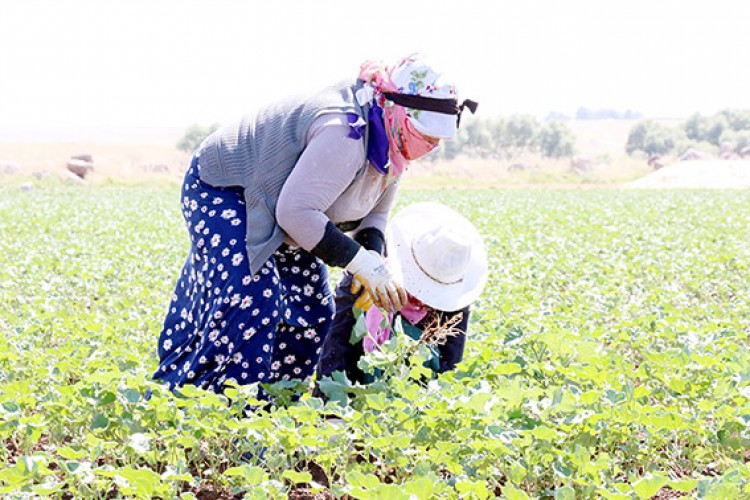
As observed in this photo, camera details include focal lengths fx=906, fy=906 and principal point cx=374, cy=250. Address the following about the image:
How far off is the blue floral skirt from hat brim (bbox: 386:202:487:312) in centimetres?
43

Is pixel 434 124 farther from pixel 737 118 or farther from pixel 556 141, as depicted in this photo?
pixel 737 118

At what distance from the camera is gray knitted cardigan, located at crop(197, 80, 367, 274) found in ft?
9.96

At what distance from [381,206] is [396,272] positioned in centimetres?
30

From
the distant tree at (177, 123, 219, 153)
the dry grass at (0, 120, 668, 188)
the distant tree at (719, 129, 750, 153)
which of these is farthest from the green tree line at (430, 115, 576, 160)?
the distant tree at (177, 123, 219, 153)

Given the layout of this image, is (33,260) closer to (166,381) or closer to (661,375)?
(166,381)

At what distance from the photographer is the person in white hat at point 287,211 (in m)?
2.94

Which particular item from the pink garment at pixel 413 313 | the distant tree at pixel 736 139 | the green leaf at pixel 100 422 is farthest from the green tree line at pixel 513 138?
the green leaf at pixel 100 422

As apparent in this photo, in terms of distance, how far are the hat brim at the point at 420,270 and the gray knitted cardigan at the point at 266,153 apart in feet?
1.98

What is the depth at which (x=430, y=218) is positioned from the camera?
152 inches

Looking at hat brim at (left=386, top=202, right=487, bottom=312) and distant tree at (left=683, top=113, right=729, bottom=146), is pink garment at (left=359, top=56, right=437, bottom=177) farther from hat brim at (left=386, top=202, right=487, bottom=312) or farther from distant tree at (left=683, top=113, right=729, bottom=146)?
distant tree at (left=683, top=113, right=729, bottom=146)

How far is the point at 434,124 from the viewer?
9.63ft

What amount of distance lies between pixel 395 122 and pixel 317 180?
0.33m

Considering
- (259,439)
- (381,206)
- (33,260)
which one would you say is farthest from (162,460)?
(33,260)

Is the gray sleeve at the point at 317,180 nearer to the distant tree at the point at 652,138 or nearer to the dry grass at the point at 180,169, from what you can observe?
the dry grass at the point at 180,169
